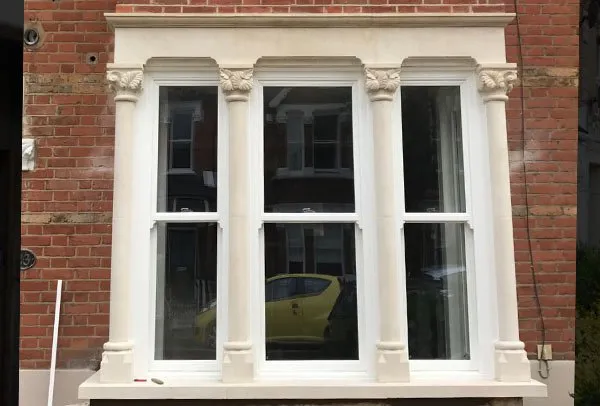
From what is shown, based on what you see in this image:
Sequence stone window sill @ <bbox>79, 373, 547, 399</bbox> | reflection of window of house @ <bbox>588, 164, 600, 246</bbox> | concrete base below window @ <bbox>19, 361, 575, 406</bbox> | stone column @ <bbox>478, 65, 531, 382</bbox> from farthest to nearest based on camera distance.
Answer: reflection of window of house @ <bbox>588, 164, 600, 246</bbox> < concrete base below window @ <bbox>19, 361, 575, 406</bbox> < stone column @ <bbox>478, 65, 531, 382</bbox> < stone window sill @ <bbox>79, 373, 547, 399</bbox>

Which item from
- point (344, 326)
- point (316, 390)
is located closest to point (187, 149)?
point (344, 326)

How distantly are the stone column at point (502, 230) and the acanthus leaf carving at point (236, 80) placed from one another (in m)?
1.51

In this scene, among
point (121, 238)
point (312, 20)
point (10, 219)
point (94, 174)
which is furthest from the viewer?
point (10, 219)

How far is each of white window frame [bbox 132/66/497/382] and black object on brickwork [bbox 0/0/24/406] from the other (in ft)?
5.92

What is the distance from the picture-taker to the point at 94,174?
4207 mm

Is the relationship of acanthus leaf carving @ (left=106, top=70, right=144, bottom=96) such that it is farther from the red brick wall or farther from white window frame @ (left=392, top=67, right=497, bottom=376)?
white window frame @ (left=392, top=67, right=497, bottom=376)

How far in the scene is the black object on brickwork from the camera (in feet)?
15.9

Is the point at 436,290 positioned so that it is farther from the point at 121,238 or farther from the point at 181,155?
the point at 121,238

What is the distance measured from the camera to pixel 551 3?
170 inches

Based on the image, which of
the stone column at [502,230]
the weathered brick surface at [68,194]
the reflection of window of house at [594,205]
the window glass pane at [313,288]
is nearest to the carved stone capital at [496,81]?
the stone column at [502,230]

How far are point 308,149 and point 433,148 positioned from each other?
0.85m

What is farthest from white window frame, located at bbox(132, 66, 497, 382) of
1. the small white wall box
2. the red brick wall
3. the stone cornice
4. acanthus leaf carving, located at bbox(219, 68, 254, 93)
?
the small white wall box

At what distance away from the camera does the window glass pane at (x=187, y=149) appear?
3.80 m

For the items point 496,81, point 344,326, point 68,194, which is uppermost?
point 496,81
